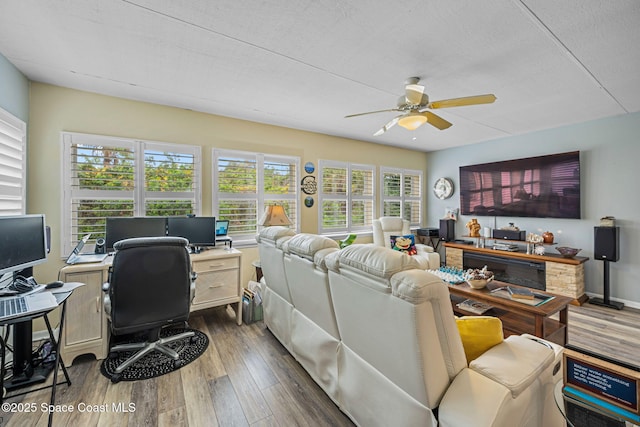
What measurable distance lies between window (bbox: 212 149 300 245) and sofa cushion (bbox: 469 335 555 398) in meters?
3.11

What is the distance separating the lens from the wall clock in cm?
559

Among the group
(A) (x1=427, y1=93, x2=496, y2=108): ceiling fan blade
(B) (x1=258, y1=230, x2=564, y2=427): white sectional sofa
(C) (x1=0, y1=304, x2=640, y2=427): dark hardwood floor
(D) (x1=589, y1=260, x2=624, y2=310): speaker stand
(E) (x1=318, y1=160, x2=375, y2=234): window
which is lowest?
(C) (x1=0, y1=304, x2=640, y2=427): dark hardwood floor

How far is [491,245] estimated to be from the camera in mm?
4770

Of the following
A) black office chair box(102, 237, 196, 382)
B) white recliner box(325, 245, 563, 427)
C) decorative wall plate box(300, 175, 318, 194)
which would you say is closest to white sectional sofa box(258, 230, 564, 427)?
white recliner box(325, 245, 563, 427)

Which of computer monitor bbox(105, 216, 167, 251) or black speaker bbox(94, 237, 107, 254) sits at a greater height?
computer monitor bbox(105, 216, 167, 251)

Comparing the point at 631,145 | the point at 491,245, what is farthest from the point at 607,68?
the point at 491,245

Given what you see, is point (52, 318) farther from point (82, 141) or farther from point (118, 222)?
point (82, 141)

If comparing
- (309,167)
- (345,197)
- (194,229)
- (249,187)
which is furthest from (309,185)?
(194,229)

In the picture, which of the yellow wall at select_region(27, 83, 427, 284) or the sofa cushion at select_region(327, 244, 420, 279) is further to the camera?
the yellow wall at select_region(27, 83, 427, 284)

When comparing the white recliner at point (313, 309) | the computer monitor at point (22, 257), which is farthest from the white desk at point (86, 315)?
the white recliner at point (313, 309)

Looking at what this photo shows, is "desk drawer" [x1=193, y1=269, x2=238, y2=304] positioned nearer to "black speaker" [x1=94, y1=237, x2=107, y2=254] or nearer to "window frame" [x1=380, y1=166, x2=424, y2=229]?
"black speaker" [x1=94, y1=237, x2=107, y2=254]

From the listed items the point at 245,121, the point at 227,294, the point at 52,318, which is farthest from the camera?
the point at 245,121

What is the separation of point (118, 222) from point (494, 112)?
461 cm

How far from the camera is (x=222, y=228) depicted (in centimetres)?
337
